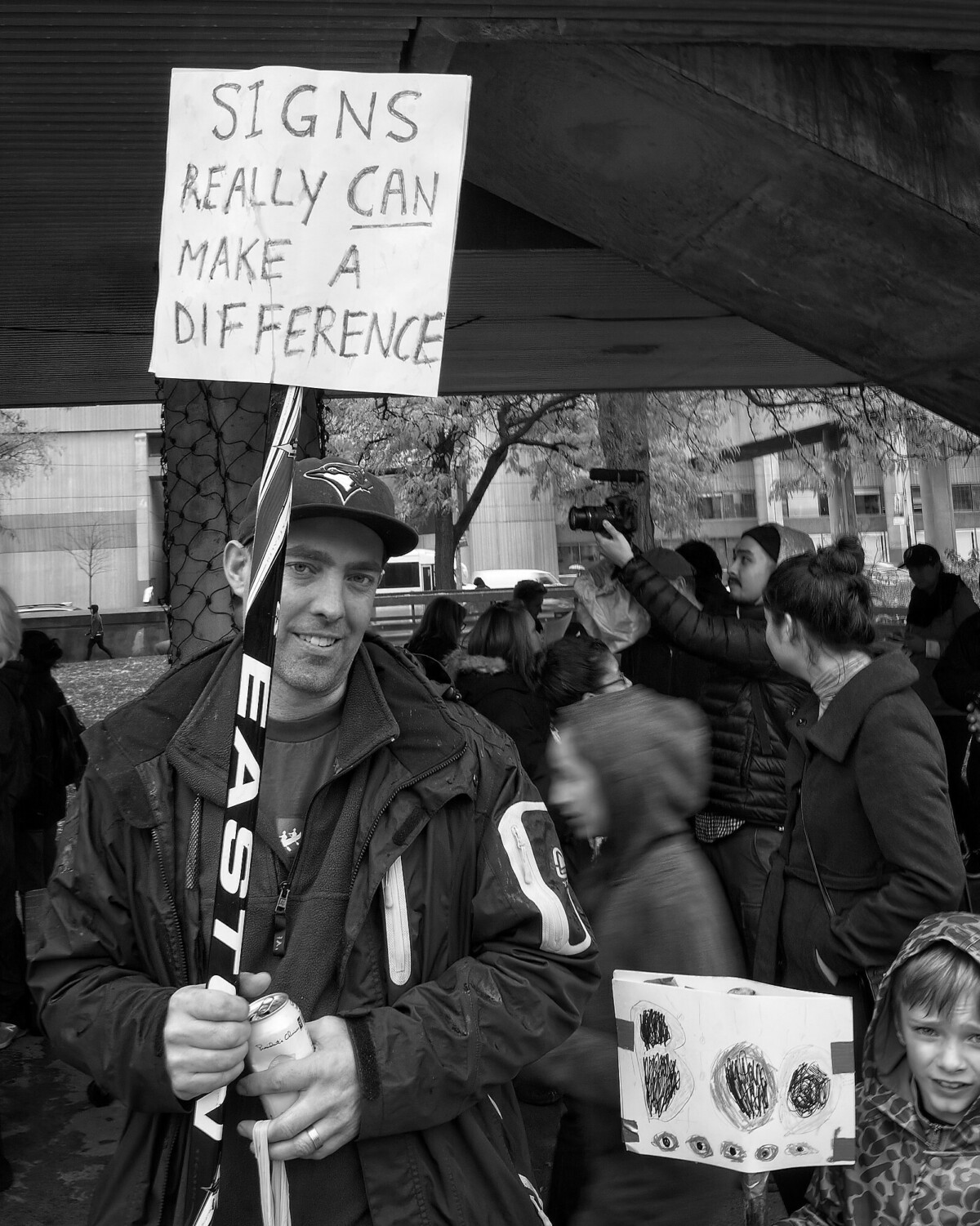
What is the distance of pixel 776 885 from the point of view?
3049mm

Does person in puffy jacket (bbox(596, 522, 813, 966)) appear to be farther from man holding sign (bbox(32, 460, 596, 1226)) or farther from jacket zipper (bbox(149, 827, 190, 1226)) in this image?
jacket zipper (bbox(149, 827, 190, 1226))

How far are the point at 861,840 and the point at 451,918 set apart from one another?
146 centimetres

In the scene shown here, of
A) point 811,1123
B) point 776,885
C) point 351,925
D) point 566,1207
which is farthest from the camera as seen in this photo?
point 776,885

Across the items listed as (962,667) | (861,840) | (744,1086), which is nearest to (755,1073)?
(744,1086)

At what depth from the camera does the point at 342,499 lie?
6.24ft

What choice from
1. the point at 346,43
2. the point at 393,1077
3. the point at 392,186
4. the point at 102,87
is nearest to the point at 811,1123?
the point at 393,1077

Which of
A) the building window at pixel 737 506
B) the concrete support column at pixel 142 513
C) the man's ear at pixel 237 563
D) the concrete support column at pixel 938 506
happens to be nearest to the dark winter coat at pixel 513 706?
the man's ear at pixel 237 563

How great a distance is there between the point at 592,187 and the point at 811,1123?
8.73 feet

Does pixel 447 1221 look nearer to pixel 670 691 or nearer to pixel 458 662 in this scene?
pixel 670 691

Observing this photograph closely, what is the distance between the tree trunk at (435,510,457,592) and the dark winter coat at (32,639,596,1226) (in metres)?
16.2

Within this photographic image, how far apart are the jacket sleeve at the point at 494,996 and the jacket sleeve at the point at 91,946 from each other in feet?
1.05

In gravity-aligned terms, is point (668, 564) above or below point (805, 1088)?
above

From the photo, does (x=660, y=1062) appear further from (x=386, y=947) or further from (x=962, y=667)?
(x=962, y=667)

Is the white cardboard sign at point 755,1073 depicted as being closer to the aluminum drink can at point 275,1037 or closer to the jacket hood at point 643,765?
the jacket hood at point 643,765
